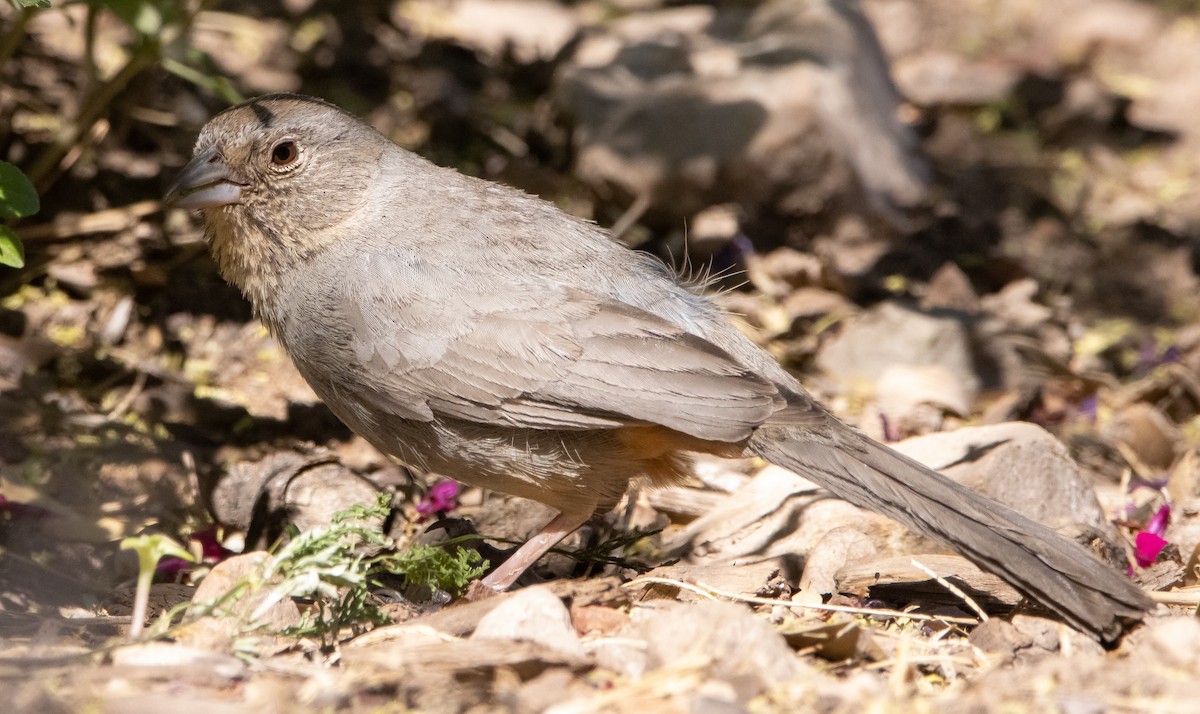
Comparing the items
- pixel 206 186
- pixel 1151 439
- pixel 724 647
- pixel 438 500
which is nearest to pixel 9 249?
pixel 206 186

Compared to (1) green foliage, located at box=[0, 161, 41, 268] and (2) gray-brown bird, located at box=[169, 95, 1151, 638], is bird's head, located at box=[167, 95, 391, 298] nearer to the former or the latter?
(2) gray-brown bird, located at box=[169, 95, 1151, 638]

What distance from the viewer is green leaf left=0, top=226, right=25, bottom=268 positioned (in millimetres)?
3850

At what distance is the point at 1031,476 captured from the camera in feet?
15.3

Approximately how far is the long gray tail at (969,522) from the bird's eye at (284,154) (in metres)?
1.96

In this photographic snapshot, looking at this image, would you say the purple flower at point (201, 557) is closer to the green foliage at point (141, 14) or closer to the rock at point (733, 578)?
the rock at point (733, 578)

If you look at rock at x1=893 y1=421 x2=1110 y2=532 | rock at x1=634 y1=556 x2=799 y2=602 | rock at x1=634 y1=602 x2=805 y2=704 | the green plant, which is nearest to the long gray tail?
rock at x1=634 y1=556 x2=799 y2=602

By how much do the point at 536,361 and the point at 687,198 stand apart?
3061mm

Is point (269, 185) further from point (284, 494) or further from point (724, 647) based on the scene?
point (724, 647)

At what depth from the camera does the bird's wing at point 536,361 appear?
4.01 m

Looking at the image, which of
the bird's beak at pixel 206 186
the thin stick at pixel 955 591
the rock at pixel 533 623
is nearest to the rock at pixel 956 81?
the thin stick at pixel 955 591

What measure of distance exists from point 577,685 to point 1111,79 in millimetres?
6869

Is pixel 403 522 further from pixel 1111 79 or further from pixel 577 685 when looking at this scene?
pixel 1111 79

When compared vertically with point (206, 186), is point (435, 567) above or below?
below

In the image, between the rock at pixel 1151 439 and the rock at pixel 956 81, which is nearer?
the rock at pixel 1151 439
